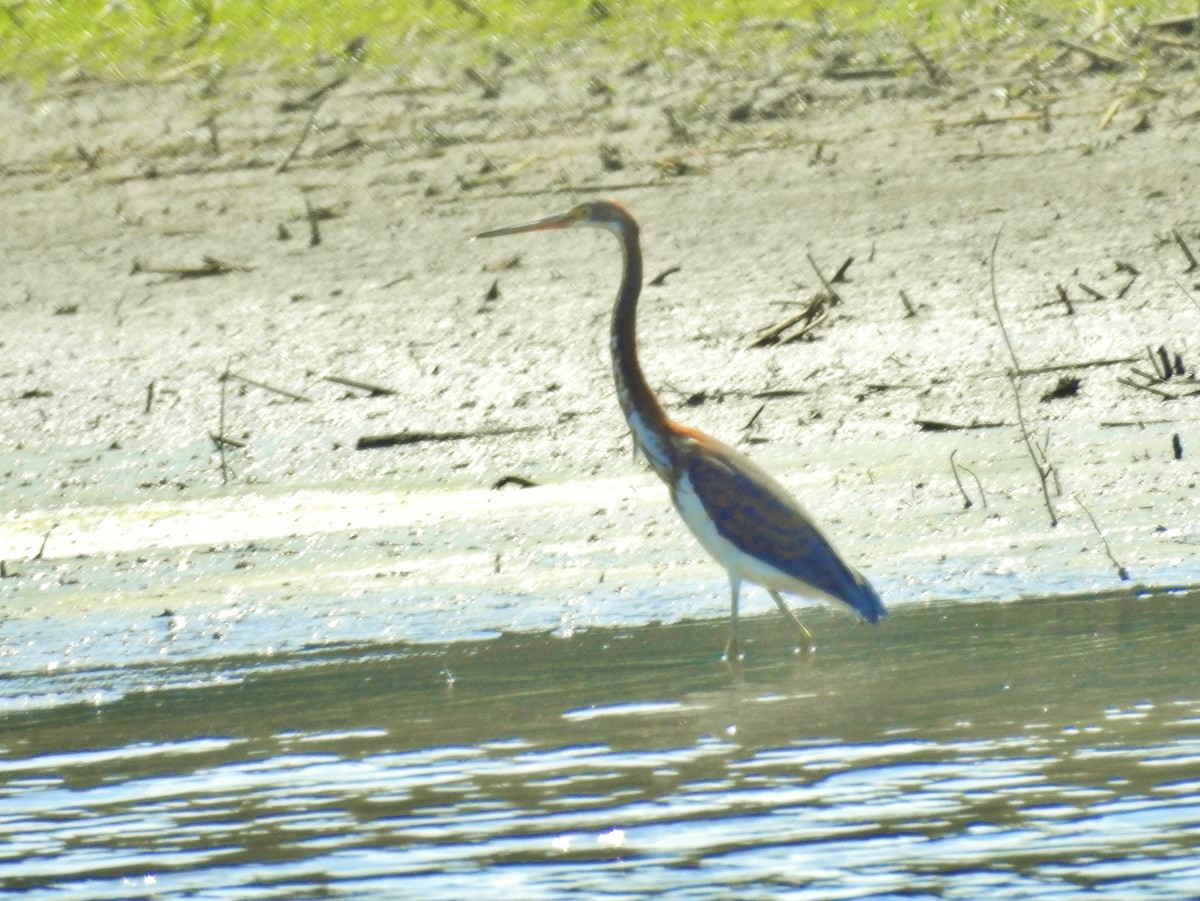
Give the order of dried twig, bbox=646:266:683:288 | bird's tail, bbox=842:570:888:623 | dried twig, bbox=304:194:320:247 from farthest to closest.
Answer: dried twig, bbox=304:194:320:247, dried twig, bbox=646:266:683:288, bird's tail, bbox=842:570:888:623

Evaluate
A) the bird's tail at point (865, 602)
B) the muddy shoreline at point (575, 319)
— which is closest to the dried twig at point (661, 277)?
the muddy shoreline at point (575, 319)

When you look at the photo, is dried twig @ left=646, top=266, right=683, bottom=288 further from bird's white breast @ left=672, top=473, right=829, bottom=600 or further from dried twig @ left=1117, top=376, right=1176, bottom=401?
bird's white breast @ left=672, top=473, right=829, bottom=600

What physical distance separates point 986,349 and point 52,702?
4.63 metres

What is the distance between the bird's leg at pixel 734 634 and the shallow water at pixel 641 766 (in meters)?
0.06

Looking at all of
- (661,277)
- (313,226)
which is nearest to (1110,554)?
(661,277)

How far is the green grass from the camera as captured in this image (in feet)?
47.7

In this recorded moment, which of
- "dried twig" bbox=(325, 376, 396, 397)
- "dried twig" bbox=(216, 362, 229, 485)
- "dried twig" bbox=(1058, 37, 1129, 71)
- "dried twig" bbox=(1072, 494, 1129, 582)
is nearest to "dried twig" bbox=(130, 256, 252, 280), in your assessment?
"dried twig" bbox=(325, 376, 396, 397)

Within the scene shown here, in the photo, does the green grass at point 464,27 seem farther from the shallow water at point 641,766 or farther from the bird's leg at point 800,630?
the shallow water at point 641,766

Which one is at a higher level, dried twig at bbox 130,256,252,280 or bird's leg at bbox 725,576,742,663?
dried twig at bbox 130,256,252,280

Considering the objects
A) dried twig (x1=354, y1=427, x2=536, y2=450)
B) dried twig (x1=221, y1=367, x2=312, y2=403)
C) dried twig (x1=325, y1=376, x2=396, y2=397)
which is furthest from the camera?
dried twig (x1=325, y1=376, x2=396, y2=397)

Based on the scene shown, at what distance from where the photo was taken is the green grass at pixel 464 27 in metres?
14.5

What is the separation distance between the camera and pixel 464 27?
611 inches

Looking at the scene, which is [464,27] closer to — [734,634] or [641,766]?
[734,634]

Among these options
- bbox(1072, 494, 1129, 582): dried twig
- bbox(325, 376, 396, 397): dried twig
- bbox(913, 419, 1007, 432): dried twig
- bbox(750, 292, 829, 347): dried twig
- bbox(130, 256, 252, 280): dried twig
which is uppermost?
bbox(130, 256, 252, 280): dried twig
